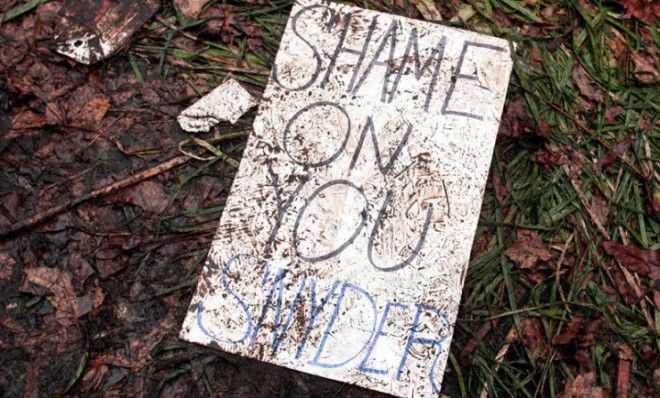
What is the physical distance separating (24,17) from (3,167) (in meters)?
0.51

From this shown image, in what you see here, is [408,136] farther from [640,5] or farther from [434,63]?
[640,5]

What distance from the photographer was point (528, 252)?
6.05 ft

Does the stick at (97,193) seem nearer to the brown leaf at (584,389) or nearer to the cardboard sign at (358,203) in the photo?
the cardboard sign at (358,203)

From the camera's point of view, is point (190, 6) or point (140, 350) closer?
point (140, 350)

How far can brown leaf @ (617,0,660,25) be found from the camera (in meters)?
2.11

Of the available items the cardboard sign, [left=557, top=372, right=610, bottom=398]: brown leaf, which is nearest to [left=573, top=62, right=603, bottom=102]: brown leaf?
the cardboard sign

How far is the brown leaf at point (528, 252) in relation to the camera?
1.83m

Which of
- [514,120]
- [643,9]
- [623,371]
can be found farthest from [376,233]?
[643,9]

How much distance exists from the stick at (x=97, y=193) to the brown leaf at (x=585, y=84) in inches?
47.4

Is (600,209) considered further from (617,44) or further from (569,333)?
(617,44)

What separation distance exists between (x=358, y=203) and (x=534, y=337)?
1.97 feet

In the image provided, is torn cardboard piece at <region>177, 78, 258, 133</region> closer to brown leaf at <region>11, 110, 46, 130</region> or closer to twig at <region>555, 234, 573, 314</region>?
brown leaf at <region>11, 110, 46, 130</region>

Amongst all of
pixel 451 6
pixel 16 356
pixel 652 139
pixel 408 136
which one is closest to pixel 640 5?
pixel 652 139

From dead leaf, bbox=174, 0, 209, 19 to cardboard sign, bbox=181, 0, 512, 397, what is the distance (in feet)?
0.97
